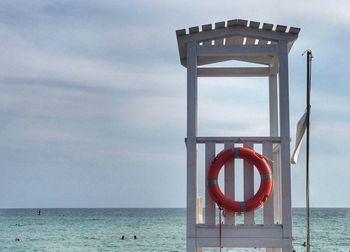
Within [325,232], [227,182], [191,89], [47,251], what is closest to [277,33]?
[191,89]

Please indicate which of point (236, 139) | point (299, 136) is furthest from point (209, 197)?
point (299, 136)

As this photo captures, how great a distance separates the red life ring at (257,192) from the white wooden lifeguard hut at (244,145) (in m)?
0.08

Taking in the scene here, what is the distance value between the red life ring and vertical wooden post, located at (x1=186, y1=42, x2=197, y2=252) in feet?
0.61

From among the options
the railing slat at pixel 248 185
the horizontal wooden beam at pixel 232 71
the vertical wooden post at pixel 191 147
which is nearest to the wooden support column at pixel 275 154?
the horizontal wooden beam at pixel 232 71

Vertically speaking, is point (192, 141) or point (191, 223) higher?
point (192, 141)

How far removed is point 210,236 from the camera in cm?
679

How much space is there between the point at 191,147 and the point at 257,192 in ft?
2.70

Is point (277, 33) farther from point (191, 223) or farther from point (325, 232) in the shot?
point (325, 232)

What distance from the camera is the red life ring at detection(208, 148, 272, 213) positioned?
6738mm

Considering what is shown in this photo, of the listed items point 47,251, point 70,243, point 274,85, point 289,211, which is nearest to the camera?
point 289,211

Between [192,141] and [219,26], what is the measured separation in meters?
1.26

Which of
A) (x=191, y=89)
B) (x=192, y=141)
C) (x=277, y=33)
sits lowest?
(x=192, y=141)

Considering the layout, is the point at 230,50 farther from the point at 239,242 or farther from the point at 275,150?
the point at 239,242

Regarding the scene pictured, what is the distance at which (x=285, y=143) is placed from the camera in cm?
685
